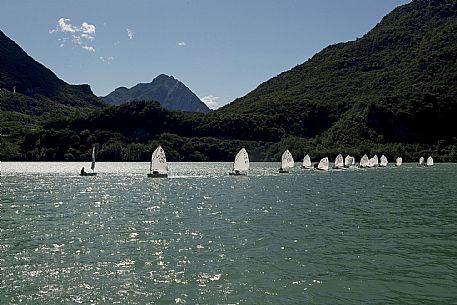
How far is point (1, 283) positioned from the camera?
24.2 m

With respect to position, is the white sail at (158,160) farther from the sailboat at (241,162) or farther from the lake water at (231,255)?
the lake water at (231,255)

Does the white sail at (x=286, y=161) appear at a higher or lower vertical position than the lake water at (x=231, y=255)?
higher

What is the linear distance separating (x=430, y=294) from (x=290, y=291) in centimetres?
577

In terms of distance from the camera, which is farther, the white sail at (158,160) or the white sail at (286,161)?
the white sail at (286,161)

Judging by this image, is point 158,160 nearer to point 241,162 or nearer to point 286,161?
point 241,162

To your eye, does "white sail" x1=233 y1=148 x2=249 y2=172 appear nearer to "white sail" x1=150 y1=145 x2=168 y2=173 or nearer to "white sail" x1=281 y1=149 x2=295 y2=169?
"white sail" x1=281 y1=149 x2=295 y2=169

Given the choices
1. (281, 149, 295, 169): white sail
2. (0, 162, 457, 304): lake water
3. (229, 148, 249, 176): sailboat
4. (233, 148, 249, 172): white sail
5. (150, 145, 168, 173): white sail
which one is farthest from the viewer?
(281, 149, 295, 169): white sail

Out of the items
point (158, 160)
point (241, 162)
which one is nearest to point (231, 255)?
point (158, 160)

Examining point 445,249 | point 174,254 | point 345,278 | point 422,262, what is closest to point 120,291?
point 174,254

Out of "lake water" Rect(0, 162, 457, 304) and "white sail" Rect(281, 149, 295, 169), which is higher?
"white sail" Rect(281, 149, 295, 169)

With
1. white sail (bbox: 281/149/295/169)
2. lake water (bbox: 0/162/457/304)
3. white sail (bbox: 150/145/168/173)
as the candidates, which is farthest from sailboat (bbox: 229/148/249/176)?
lake water (bbox: 0/162/457/304)

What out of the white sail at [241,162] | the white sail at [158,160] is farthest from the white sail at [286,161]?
the white sail at [158,160]

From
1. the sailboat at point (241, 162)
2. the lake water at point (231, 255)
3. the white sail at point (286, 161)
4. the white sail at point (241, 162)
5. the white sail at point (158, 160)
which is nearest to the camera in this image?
the lake water at point (231, 255)

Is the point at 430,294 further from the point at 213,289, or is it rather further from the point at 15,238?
the point at 15,238
